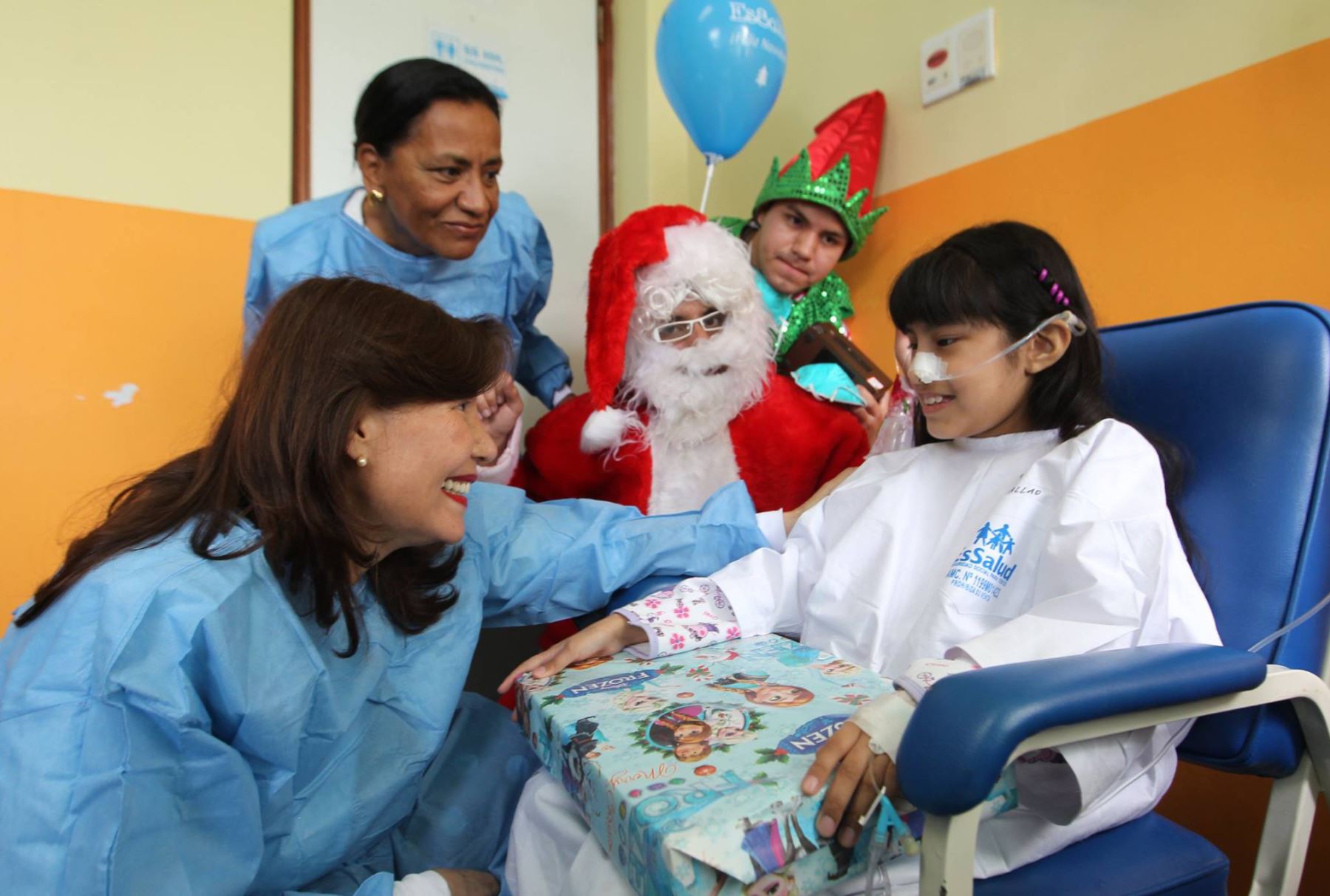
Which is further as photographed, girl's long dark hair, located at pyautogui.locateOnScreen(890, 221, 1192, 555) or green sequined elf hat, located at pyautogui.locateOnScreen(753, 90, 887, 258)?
green sequined elf hat, located at pyautogui.locateOnScreen(753, 90, 887, 258)

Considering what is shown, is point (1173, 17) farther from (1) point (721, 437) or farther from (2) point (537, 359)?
A: (2) point (537, 359)

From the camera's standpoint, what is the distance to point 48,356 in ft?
6.37

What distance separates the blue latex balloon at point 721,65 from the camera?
192cm

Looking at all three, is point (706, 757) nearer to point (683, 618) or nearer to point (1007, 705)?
point (1007, 705)

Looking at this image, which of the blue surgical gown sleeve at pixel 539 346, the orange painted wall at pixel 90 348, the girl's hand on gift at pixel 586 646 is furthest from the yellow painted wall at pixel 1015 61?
the orange painted wall at pixel 90 348

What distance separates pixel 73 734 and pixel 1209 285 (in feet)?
5.64

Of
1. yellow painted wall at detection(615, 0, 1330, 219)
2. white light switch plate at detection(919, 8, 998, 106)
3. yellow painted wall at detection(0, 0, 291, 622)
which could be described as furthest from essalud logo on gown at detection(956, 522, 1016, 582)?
yellow painted wall at detection(0, 0, 291, 622)

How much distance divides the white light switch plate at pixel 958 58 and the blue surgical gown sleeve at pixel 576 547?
1175mm

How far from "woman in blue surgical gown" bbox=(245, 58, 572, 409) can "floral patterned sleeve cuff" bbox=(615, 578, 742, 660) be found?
2.77 feet

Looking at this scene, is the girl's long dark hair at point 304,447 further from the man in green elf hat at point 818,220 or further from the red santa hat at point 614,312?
the man in green elf hat at point 818,220

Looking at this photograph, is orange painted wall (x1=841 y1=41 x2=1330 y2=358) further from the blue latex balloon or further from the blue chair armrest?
the blue chair armrest

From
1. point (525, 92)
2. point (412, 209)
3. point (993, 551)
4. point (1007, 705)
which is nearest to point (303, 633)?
point (1007, 705)

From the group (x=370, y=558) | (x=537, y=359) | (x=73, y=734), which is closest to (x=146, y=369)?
(x=537, y=359)

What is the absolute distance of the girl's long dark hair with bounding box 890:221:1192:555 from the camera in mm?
1119
